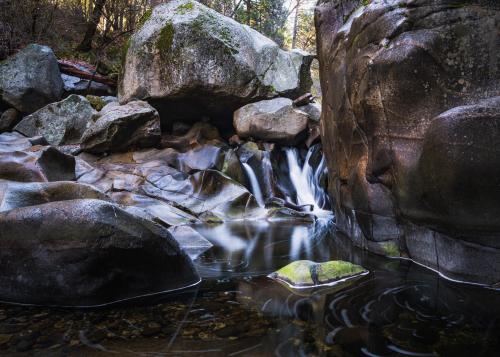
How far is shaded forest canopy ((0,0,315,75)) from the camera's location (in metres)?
15.5

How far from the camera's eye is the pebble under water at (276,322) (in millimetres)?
2871

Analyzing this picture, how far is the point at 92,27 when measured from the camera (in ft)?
59.0

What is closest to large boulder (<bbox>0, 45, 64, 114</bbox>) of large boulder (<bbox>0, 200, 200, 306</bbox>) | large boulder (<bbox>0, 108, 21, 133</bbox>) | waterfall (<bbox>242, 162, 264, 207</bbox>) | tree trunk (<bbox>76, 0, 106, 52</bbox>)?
large boulder (<bbox>0, 108, 21, 133</bbox>)

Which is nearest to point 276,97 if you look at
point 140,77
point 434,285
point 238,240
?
point 140,77

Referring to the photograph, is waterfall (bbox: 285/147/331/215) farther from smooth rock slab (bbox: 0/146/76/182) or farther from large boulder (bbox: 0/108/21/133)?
large boulder (bbox: 0/108/21/133)

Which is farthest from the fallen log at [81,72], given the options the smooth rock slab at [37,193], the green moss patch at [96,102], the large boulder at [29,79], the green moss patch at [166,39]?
the smooth rock slab at [37,193]

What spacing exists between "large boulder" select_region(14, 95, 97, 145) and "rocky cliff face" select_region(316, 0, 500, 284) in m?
9.50

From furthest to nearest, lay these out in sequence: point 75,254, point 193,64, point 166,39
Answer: point 166,39
point 193,64
point 75,254

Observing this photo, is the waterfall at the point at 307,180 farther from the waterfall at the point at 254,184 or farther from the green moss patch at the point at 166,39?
the green moss patch at the point at 166,39

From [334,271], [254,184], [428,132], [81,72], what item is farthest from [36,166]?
[81,72]

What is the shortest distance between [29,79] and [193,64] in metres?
6.01

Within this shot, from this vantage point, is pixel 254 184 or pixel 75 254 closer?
pixel 75 254

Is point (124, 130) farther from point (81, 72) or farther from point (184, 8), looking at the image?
point (81, 72)

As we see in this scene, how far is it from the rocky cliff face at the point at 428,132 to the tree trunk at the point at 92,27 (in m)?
A: 14.4
